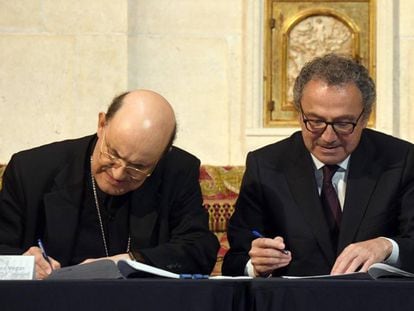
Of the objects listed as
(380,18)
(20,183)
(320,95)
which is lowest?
(20,183)

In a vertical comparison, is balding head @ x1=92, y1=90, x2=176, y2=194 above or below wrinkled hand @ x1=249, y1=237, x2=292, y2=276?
above

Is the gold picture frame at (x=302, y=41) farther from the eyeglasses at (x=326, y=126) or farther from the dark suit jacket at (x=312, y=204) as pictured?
the eyeglasses at (x=326, y=126)

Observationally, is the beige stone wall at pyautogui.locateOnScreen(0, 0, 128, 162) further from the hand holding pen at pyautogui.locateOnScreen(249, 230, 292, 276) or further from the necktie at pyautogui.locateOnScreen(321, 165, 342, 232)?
the hand holding pen at pyautogui.locateOnScreen(249, 230, 292, 276)

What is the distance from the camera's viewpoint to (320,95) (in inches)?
164

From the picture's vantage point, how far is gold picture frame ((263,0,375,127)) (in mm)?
6289

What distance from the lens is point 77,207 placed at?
4195 millimetres

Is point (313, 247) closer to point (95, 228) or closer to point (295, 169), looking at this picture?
point (295, 169)

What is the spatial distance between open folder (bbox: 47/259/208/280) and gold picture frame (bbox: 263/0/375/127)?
125 inches

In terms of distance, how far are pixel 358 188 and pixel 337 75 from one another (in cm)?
47

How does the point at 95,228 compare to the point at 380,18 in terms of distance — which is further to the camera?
the point at 380,18
